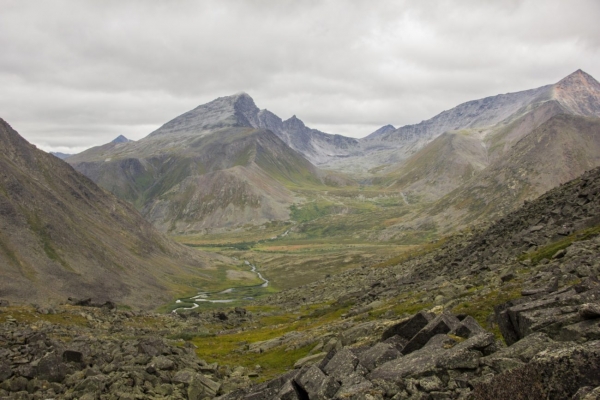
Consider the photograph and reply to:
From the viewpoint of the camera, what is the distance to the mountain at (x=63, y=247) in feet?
412

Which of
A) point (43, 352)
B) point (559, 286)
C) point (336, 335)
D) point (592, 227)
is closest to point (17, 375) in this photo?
point (43, 352)

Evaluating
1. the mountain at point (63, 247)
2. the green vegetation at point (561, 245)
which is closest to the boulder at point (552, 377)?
the green vegetation at point (561, 245)

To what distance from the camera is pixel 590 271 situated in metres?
31.7

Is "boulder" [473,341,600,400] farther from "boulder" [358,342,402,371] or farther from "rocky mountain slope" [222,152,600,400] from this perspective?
"boulder" [358,342,402,371]

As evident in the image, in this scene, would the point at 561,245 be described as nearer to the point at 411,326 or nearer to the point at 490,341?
the point at 411,326

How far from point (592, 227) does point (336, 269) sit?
14583 centimetres

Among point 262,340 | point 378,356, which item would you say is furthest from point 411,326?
point 262,340

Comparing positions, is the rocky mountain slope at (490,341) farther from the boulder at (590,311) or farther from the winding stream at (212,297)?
the winding stream at (212,297)

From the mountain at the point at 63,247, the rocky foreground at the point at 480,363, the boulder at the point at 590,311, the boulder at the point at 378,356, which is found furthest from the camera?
the mountain at the point at 63,247

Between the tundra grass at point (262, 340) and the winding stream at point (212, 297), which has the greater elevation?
the tundra grass at point (262, 340)

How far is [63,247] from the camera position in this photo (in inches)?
5699

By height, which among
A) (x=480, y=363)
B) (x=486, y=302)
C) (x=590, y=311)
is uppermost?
(x=590, y=311)

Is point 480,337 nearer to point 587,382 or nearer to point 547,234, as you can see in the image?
point 587,382

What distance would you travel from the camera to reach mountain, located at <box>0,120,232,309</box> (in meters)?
125
